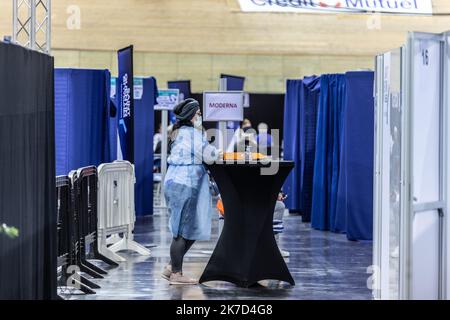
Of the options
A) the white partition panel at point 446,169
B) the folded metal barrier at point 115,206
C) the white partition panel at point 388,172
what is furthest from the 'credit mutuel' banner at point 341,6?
the white partition panel at point 446,169

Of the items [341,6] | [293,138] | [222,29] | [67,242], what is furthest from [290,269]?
[222,29]

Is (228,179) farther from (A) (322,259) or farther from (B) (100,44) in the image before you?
(B) (100,44)

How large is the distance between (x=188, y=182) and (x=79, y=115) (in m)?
3.22

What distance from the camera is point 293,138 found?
12.3 meters

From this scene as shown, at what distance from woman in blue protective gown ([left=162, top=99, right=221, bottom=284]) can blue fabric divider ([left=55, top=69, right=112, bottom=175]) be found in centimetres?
289

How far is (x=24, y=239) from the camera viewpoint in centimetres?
445

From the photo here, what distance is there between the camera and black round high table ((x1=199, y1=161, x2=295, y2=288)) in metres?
6.25

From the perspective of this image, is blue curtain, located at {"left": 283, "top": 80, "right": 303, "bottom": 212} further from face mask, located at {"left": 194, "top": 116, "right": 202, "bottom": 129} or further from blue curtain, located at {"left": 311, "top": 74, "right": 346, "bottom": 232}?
face mask, located at {"left": 194, "top": 116, "right": 202, "bottom": 129}

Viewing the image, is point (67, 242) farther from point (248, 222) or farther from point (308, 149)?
point (308, 149)

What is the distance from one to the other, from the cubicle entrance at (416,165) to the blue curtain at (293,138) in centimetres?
739
